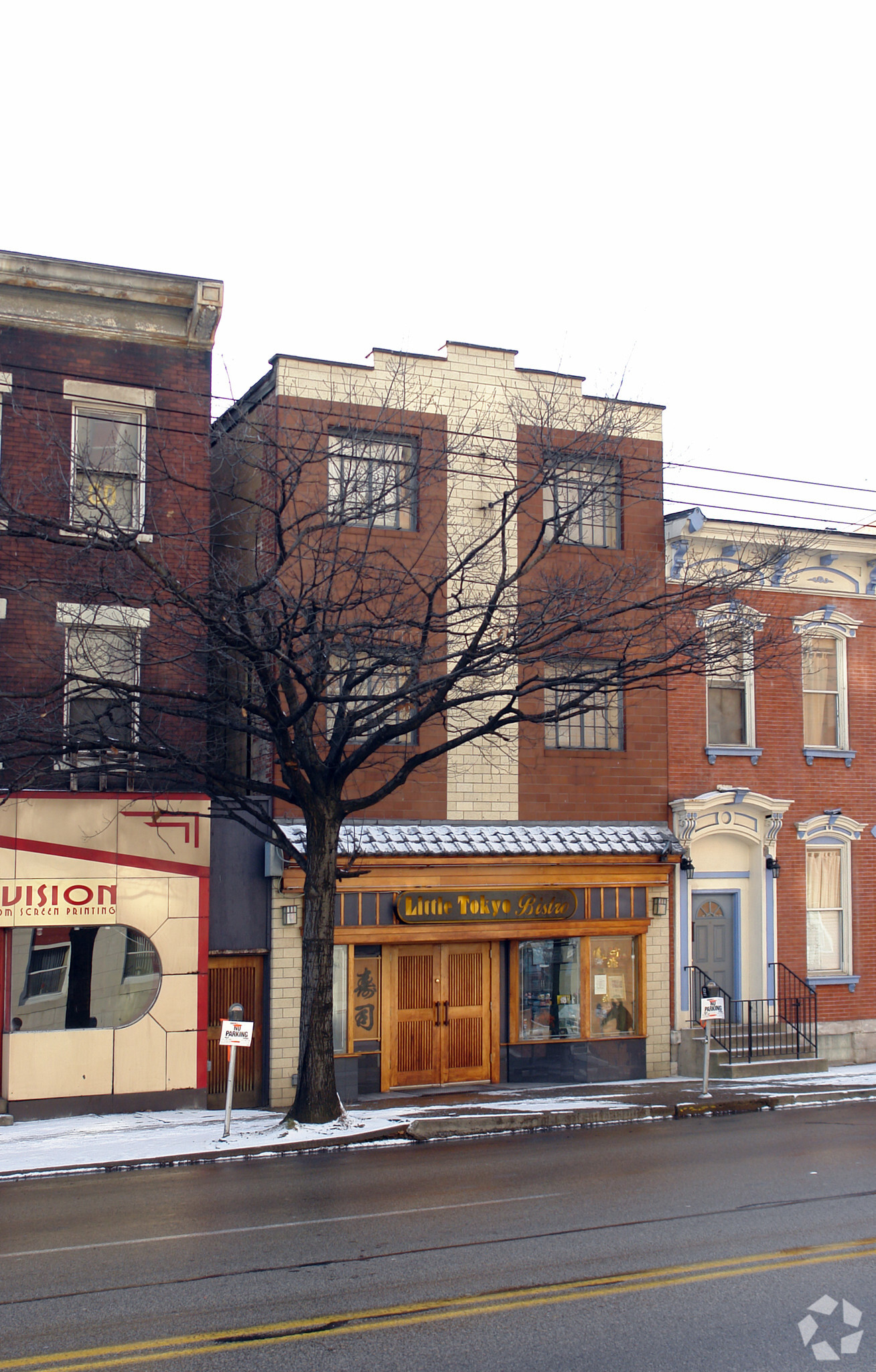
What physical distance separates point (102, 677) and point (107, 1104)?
18.7 ft

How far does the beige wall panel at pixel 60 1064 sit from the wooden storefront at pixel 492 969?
11.1ft

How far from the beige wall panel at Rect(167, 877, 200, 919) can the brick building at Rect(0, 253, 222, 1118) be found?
1.1 inches

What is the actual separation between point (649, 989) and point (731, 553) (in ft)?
24.7

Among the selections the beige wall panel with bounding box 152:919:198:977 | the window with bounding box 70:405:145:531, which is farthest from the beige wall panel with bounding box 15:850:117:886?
the window with bounding box 70:405:145:531

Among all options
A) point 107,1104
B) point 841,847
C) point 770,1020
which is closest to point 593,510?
point 841,847

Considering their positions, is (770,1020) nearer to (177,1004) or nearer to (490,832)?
(490,832)

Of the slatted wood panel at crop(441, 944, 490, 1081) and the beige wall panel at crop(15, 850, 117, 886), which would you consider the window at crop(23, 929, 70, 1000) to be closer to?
the beige wall panel at crop(15, 850, 117, 886)

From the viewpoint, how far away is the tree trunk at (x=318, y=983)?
1503 cm

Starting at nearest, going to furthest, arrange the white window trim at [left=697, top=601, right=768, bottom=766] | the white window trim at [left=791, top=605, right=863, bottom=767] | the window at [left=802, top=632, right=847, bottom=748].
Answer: the white window trim at [left=697, top=601, right=768, bottom=766] → the white window trim at [left=791, top=605, right=863, bottom=767] → the window at [left=802, top=632, right=847, bottom=748]

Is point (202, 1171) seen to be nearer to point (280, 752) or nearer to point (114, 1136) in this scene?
point (114, 1136)

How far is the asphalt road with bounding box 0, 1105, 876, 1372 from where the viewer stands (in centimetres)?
703

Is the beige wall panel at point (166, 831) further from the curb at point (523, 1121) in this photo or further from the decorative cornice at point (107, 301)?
the decorative cornice at point (107, 301)

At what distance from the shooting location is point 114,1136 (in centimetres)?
1490

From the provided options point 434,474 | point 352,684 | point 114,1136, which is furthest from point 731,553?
point 114,1136
